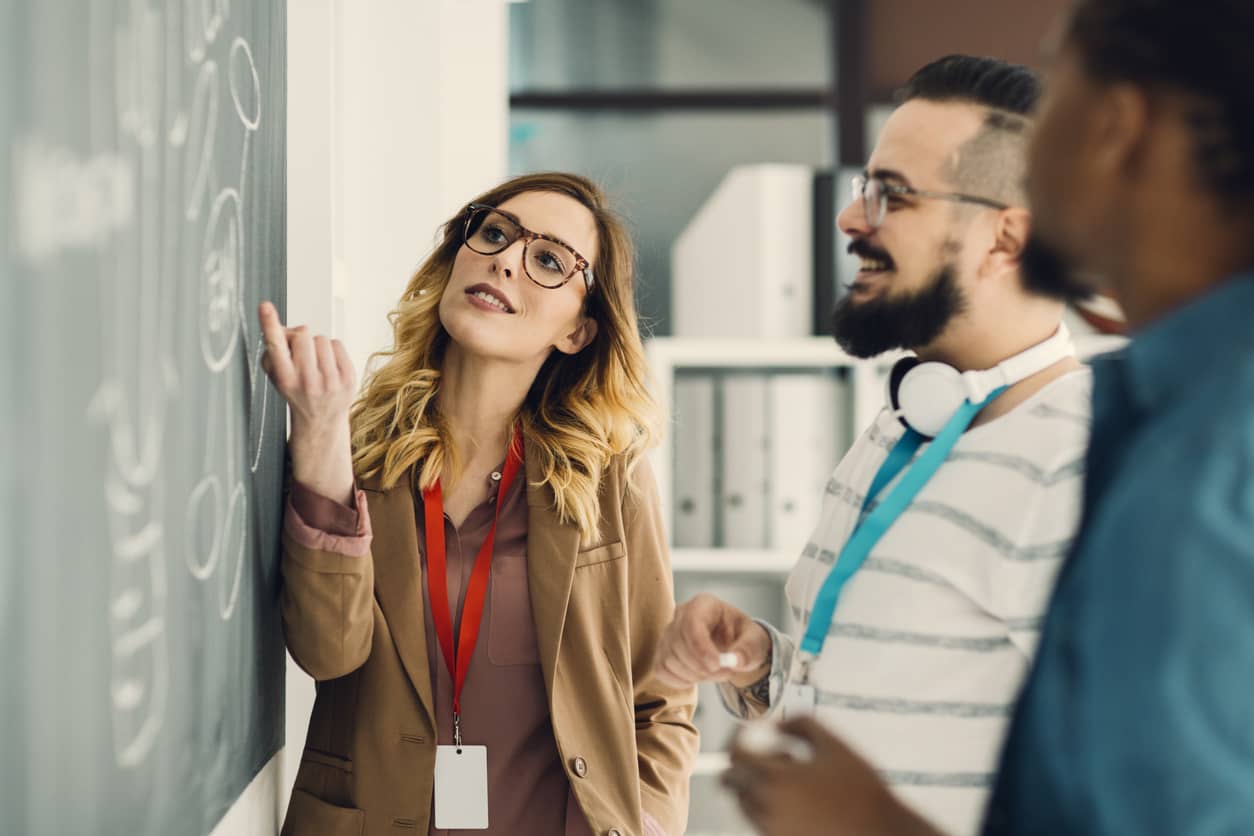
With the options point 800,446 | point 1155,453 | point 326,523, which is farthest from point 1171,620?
point 800,446

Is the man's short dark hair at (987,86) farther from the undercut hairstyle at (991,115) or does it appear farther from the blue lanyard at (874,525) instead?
the blue lanyard at (874,525)

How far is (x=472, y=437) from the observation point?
5.73 ft

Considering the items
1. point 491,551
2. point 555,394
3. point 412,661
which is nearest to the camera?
point 412,661

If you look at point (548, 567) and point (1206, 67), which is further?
point (548, 567)

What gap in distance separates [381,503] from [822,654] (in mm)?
698

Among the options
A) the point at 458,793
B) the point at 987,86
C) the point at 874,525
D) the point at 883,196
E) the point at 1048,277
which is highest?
the point at 987,86

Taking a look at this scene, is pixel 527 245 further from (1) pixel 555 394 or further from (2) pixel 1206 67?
(2) pixel 1206 67

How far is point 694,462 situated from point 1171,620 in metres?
2.53

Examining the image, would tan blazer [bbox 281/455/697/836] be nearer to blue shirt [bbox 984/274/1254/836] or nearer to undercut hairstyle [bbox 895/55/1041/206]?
undercut hairstyle [bbox 895/55/1041/206]

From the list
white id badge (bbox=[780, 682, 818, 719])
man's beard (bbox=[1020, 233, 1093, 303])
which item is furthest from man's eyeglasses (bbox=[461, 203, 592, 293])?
→ man's beard (bbox=[1020, 233, 1093, 303])

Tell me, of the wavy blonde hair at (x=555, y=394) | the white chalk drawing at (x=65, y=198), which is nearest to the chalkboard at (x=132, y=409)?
the white chalk drawing at (x=65, y=198)

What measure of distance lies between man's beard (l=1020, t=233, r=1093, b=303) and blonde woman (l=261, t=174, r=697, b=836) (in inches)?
32.2

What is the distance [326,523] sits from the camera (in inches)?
56.4

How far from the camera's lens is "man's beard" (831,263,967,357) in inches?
51.2
